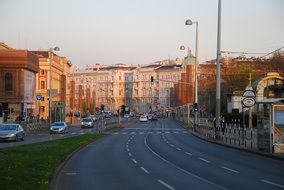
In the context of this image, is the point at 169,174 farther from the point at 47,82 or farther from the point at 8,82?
the point at 47,82

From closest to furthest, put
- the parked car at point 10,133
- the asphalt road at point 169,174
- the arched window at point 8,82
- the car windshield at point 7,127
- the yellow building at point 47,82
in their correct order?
the asphalt road at point 169,174, the parked car at point 10,133, the car windshield at point 7,127, the arched window at point 8,82, the yellow building at point 47,82

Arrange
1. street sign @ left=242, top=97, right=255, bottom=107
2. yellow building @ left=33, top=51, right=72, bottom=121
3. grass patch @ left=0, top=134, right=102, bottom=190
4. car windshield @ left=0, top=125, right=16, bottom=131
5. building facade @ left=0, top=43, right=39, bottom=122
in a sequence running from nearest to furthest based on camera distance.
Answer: grass patch @ left=0, top=134, right=102, bottom=190 → street sign @ left=242, top=97, right=255, bottom=107 → car windshield @ left=0, top=125, right=16, bottom=131 → building facade @ left=0, top=43, right=39, bottom=122 → yellow building @ left=33, top=51, right=72, bottom=121

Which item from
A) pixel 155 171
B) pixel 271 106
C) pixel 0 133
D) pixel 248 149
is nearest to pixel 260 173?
pixel 155 171

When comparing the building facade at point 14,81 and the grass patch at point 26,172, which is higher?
the building facade at point 14,81

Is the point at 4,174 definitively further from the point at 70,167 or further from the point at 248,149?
the point at 248,149

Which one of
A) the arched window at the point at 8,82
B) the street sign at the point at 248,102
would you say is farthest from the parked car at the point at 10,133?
the arched window at the point at 8,82

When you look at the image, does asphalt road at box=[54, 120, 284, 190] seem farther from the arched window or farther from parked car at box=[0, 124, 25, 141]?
the arched window

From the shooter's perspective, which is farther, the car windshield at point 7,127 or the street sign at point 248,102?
Answer: the car windshield at point 7,127

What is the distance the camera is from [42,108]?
127812 mm

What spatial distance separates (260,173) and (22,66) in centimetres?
7833

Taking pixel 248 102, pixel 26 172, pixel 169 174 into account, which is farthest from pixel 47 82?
pixel 26 172

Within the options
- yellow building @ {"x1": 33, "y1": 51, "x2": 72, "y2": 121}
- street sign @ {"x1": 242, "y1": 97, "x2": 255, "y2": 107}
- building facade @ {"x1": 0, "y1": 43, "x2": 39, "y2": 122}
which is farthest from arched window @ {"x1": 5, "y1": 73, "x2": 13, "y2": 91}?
street sign @ {"x1": 242, "y1": 97, "x2": 255, "y2": 107}

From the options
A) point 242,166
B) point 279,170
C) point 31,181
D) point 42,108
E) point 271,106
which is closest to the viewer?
point 31,181

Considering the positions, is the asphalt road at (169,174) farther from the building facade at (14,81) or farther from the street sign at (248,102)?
the building facade at (14,81)
